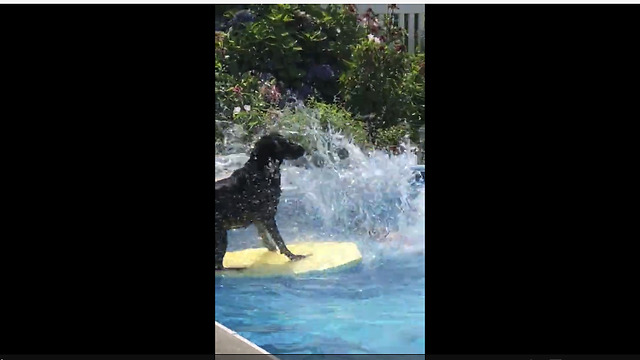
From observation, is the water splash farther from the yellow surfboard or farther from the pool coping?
the pool coping

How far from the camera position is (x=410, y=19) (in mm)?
6281

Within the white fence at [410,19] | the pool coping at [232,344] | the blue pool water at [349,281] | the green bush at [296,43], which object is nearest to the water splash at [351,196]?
the blue pool water at [349,281]

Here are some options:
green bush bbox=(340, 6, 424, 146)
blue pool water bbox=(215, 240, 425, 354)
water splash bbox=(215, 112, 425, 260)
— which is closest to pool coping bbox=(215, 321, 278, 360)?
blue pool water bbox=(215, 240, 425, 354)

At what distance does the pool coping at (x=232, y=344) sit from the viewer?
621 cm

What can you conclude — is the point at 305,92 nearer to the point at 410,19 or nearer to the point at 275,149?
the point at 275,149

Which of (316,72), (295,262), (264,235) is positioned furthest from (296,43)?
(295,262)

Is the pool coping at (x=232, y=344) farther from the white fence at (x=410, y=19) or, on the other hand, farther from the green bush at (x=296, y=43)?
the white fence at (x=410, y=19)

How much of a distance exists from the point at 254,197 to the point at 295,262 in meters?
0.60

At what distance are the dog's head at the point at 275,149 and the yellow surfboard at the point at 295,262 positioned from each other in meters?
0.70

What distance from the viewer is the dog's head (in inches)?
248
